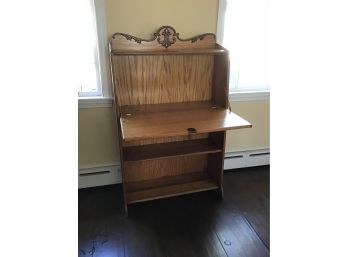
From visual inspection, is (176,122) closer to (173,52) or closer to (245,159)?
(173,52)

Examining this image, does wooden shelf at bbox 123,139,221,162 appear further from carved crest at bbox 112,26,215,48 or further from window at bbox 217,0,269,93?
carved crest at bbox 112,26,215,48

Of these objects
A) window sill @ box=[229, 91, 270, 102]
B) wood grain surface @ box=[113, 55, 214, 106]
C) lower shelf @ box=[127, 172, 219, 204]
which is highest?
wood grain surface @ box=[113, 55, 214, 106]

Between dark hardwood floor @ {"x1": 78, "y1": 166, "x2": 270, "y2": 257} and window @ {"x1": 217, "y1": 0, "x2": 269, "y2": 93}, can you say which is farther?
window @ {"x1": 217, "y1": 0, "x2": 269, "y2": 93}

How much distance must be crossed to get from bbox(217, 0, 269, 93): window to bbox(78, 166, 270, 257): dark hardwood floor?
942 millimetres

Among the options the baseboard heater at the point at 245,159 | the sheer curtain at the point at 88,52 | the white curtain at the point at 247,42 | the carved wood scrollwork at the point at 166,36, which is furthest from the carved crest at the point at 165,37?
the baseboard heater at the point at 245,159

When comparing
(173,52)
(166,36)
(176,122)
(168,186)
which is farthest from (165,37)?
(168,186)

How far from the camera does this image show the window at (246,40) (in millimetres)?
1974

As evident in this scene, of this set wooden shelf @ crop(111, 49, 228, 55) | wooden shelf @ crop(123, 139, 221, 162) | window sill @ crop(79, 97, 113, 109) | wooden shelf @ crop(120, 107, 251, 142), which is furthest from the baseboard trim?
wooden shelf @ crop(111, 49, 228, 55)

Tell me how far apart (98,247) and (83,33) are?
145cm

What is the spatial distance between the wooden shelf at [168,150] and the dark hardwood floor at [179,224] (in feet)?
1.45

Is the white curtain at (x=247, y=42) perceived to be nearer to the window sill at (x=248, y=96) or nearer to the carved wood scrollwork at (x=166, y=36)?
→ the window sill at (x=248, y=96)

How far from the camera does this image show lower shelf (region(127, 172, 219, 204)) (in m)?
1.98
